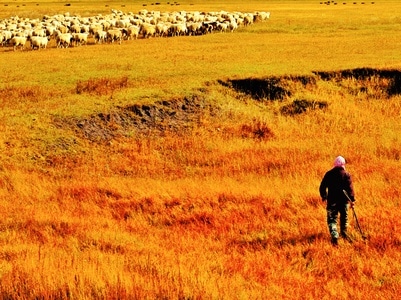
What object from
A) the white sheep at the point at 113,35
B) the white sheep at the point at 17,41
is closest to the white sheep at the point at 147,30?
the white sheep at the point at 113,35

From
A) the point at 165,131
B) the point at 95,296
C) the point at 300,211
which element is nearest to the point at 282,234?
the point at 300,211

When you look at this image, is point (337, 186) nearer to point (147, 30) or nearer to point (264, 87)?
point (264, 87)

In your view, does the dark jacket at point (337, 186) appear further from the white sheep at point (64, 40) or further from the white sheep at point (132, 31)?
the white sheep at point (132, 31)

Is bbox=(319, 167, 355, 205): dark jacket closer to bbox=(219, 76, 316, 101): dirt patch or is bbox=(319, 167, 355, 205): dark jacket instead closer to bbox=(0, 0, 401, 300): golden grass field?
bbox=(0, 0, 401, 300): golden grass field

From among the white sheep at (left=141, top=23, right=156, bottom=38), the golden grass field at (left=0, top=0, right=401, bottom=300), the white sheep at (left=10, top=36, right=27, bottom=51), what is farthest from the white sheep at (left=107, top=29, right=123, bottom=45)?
the golden grass field at (left=0, top=0, right=401, bottom=300)

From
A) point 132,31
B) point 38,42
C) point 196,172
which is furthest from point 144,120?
point 132,31

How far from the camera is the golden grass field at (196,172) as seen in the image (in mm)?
8586

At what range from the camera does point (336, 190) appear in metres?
10.5

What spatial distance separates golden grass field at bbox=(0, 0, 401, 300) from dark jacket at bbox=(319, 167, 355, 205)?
1077mm

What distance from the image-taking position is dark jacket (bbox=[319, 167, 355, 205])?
10336mm

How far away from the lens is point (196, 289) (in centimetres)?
687

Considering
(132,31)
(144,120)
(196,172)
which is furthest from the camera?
(132,31)

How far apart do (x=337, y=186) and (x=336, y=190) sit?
10cm

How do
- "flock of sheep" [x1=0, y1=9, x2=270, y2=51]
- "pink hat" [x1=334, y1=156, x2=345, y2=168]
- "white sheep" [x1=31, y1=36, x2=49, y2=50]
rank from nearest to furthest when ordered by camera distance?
"pink hat" [x1=334, y1=156, x2=345, y2=168] < "white sheep" [x1=31, y1=36, x2=49, y2=50] < "flock of sheep" [x1=0, y1=9, x2=270, y2=51]
